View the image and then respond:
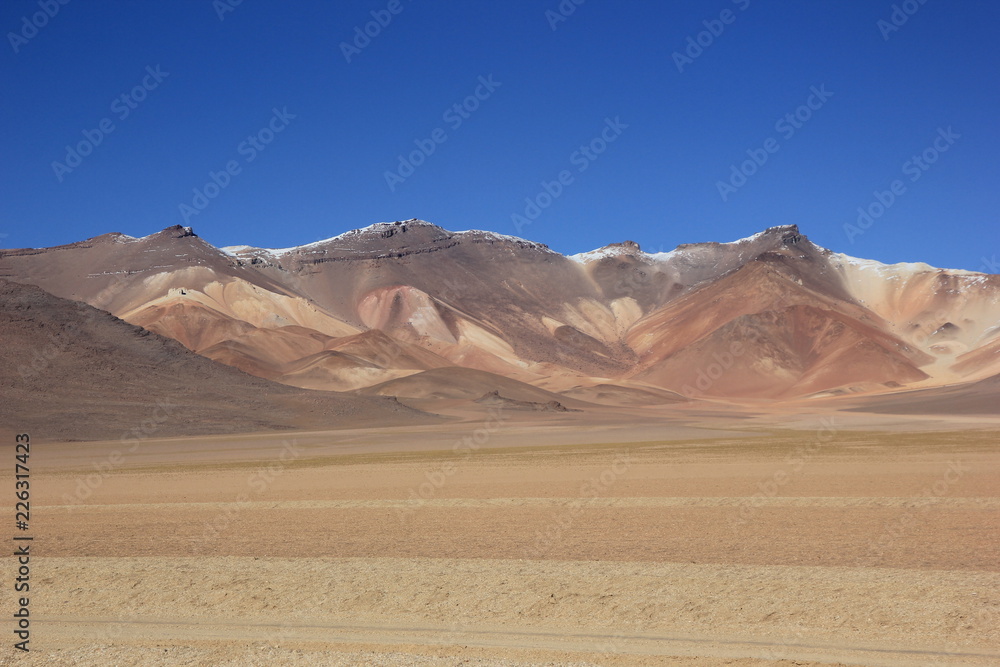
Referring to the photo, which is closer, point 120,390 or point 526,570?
point 526,570

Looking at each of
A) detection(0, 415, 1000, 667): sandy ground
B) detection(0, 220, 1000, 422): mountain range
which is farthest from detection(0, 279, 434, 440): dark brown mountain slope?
detection(0, 415, 1000, 667): sandy ground

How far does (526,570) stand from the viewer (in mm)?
14719

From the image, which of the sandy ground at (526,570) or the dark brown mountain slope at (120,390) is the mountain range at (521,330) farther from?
the sandy ground at (526,570)

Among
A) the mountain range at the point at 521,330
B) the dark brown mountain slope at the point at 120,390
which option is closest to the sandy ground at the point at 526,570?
the dark brown mountain slope at the point at 120,390

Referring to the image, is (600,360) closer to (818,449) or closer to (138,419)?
(138,419)

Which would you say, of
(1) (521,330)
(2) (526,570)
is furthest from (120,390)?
(1) (521,330)

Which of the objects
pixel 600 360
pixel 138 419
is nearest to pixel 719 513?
pixel 138 419

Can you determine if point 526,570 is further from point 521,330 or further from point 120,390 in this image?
point 521,330

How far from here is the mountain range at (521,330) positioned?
126 metres

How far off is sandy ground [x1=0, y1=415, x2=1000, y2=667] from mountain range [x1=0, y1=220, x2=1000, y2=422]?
80.1 metres

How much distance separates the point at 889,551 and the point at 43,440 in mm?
55215

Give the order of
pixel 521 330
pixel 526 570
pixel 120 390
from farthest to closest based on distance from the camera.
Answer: pixel 521 330
pixel 120 390
pixel 526 570

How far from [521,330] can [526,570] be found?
566 ft

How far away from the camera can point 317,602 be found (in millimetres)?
13312
